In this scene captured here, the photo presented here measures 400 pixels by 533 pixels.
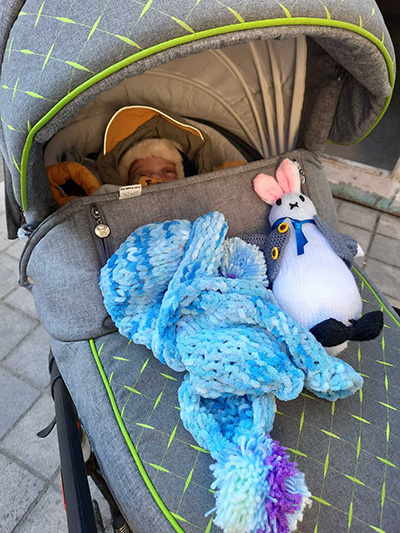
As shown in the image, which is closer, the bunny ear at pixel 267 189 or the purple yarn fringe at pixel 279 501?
the purple yarn fringe at pixel 279 501

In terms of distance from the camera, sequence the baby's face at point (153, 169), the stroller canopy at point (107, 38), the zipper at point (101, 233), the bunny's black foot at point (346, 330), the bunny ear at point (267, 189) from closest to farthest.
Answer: the stroller canopy at point (107, 38) → the bunny's black foot at point (346, 330) → the zipper at point (101, 233) → the bunny ear at point (267, 189) → the baby's face at point (153, 169)

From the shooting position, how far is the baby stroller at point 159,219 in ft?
1.93

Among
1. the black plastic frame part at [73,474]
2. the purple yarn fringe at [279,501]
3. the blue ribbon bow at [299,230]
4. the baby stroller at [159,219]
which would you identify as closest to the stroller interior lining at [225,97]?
the baby stroller at [159,219]

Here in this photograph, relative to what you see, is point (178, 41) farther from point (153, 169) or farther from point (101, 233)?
point (153, 169)

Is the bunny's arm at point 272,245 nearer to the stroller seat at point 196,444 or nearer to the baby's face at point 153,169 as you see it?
the stroller seat at point 196,444

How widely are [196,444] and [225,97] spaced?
1103 mm

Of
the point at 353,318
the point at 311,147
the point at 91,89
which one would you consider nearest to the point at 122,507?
the point at 353,318

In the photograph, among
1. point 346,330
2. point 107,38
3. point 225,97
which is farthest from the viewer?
point 225,97

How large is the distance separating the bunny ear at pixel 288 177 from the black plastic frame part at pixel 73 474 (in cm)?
81

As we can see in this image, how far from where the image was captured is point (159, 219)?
0.98 metres

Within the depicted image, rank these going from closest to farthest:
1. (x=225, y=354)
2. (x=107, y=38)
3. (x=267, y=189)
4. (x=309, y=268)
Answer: (x=107, y=38) → (x=225, y=354) → (x=309, y=268) → (x=267, y=189)

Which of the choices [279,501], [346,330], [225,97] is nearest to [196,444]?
[279,501]

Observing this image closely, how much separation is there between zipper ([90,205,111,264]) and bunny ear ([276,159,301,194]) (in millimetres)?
515

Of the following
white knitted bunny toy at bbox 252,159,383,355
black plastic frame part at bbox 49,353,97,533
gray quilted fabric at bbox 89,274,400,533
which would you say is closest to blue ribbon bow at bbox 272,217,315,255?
white knitted bunny toy at bbox 252,159,383,355
